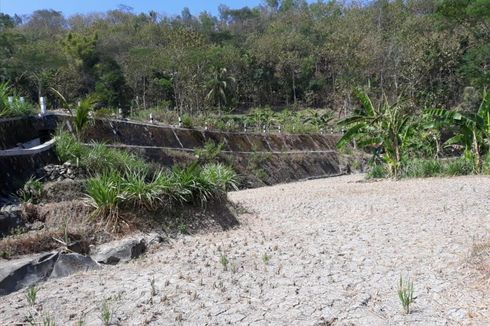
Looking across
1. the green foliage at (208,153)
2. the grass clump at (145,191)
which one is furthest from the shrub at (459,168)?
the grass clump at (145,191)

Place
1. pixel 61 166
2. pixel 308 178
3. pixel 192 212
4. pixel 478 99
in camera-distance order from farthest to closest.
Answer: pixel 478 99
pixel 308 178
pixel 61 166
pixel 192 212

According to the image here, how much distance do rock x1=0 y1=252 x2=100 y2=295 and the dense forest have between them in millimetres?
23759

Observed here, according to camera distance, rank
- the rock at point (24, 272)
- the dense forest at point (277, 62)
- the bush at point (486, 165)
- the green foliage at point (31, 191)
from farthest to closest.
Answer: the dense forest at point (277, 62) < the bush at point (486, 165) < the green foliage at point (31, 191) < the rock at point (24, 272)

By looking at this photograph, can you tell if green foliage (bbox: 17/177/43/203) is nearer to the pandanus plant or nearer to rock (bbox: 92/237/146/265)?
rock (bbox: 92/237/146/265)

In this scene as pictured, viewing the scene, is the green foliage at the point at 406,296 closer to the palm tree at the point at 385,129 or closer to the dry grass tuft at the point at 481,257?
the dry grass tuft at the point at 481,257

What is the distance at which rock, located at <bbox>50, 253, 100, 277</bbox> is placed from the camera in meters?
6.64

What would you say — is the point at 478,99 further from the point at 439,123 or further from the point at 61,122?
the point at 61,122

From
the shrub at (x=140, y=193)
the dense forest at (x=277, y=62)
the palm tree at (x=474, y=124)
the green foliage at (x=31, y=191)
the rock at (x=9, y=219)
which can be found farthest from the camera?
the dense forest at (x=277, y=62)

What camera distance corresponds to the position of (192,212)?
32.5ft

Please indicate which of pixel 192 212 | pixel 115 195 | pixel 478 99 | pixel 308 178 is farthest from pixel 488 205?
pixel 478 99

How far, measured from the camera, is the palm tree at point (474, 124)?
17.7 m

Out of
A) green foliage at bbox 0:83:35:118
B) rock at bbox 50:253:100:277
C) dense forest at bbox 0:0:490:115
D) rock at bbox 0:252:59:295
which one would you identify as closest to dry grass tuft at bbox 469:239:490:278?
rock at bbox 50:253:100:277

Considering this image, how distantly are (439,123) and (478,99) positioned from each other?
22.8 m

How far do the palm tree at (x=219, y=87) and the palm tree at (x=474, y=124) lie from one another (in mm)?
33395
